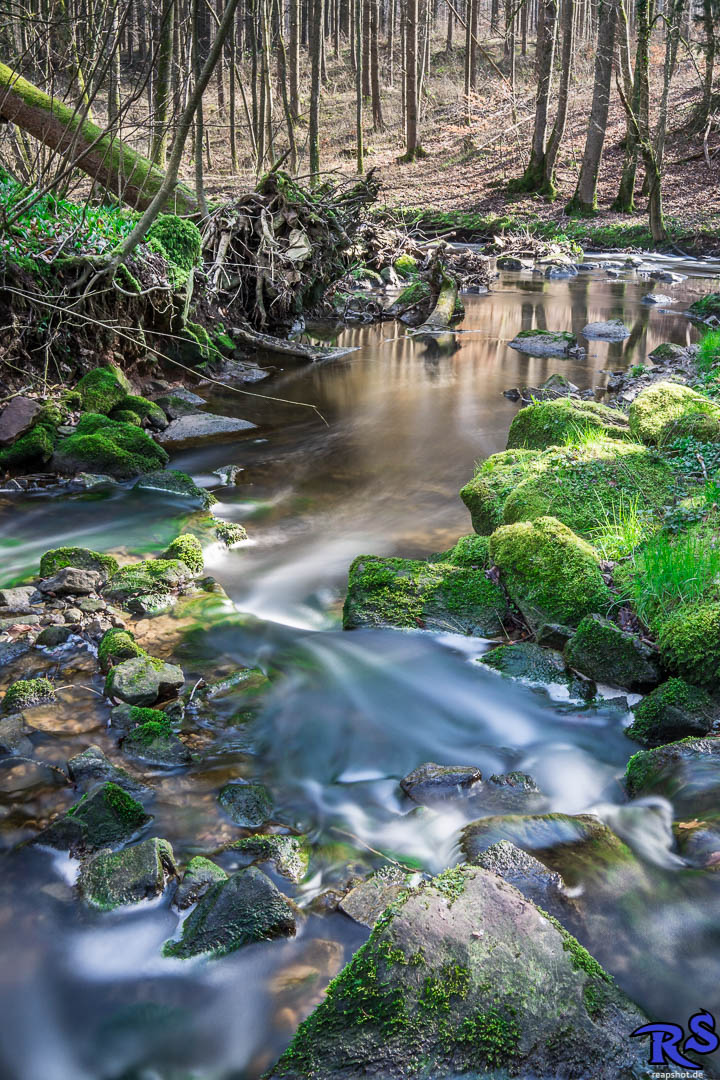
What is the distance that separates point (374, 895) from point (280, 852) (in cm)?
46

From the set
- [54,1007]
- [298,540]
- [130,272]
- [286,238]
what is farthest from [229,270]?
[54,1007]

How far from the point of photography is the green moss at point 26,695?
14.0 ft

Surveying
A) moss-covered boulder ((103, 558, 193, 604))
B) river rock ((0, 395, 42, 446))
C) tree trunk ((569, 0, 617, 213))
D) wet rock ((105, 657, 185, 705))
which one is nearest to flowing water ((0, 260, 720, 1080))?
wet rock ((105, 657, 185, 705))

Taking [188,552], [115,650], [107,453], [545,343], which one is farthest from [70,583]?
[545,343]

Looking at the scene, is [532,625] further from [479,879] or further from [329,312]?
[329,312]

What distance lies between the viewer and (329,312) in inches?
648

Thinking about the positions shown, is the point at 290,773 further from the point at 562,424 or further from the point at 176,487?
the point at 562,424

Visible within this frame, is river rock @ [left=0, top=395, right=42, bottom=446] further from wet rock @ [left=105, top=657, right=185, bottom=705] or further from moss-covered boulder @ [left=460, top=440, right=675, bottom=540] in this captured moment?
moss-covered boulder @ [left=460, top=440, right=675, bottom=540]

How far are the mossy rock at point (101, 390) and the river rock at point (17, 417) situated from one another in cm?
69

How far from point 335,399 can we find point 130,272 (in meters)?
3.14

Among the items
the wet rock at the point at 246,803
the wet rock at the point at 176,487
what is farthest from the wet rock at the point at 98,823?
the wet rock at the point at 176,487

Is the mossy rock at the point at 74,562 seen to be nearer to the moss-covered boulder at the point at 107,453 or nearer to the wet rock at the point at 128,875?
the moss-covered boulder at the point at 107,453

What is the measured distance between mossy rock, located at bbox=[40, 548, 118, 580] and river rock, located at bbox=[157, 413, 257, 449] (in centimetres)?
342

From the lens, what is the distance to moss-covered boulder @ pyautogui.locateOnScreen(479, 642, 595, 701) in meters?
4.55
